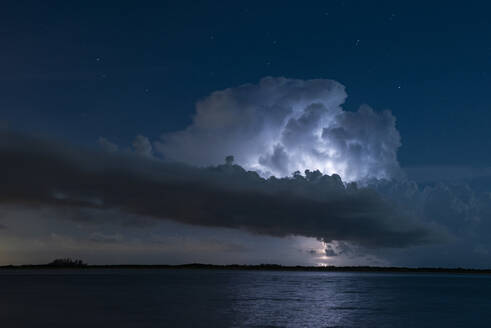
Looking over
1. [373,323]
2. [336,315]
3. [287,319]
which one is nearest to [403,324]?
[373,323]

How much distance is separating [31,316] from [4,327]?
26.9 ft

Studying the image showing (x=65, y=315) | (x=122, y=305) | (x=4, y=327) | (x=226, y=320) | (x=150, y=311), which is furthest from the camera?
(x=122, y=305)

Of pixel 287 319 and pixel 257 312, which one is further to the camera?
pixel 257 312

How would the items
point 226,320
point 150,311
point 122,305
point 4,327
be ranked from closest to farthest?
point 4,327
point 226,320
point 150,311
point 122,305

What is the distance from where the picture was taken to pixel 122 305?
66.1 meters

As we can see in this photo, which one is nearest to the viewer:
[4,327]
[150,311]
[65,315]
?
[4,327]

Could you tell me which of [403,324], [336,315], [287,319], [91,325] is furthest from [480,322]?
[91,325]

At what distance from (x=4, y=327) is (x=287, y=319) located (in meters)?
27.4

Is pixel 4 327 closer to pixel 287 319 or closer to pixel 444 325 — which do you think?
pixel 287 319

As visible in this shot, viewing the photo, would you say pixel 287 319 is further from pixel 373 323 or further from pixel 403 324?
pixel 403 324

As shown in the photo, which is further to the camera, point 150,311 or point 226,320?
point 150,311

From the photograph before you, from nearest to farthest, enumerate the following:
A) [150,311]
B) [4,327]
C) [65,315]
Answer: [4,327], [65,315], [150,311]

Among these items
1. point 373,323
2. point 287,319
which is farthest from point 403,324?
point 287,319

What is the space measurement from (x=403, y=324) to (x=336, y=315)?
823 centimetres
